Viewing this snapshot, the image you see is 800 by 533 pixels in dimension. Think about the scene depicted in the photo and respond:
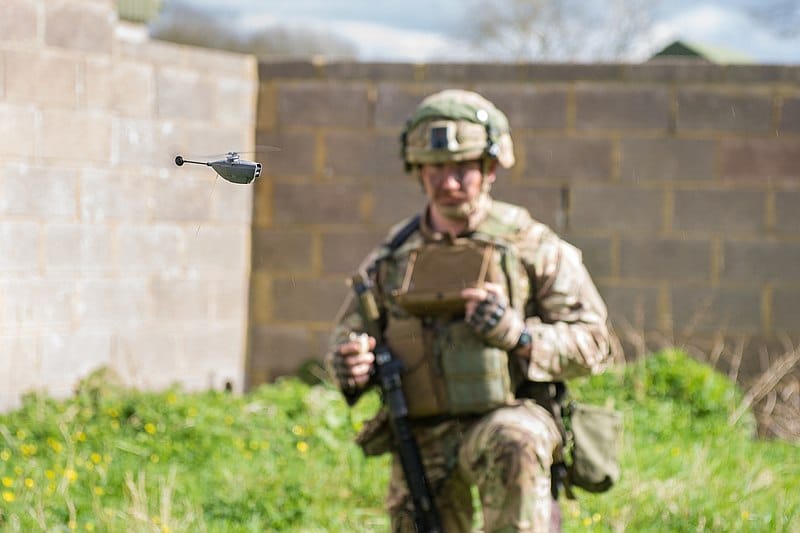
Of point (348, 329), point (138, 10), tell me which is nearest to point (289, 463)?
point (348, 329)

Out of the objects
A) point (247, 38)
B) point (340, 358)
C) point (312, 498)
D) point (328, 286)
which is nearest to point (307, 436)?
point (312, 498)

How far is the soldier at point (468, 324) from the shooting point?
3.49 metres

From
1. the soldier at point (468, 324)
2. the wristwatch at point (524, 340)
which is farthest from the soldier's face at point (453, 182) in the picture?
the wristwatch at point (524, 340)

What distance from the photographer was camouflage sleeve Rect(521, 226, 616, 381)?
11.6 feet

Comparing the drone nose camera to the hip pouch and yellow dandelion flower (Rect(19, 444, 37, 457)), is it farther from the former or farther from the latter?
yellow dandelion flower (Rect(19, 444, 37, 457))

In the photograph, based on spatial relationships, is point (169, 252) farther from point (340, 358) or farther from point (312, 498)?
point (340, 358)

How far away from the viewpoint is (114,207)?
6.04 meters

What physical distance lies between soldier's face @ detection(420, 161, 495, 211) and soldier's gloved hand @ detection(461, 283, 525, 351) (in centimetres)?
31

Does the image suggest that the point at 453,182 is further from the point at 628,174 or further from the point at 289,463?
the point at 628,174

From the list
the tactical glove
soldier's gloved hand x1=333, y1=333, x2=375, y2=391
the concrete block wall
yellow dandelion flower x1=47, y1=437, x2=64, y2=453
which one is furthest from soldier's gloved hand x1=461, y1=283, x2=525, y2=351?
the concrete block wall

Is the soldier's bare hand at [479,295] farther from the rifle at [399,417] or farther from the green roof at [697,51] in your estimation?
the green roof at [697,51]

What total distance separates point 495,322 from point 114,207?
10.4 feet

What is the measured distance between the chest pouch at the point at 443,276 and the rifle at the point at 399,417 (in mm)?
104

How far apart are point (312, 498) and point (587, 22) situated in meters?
20.2
